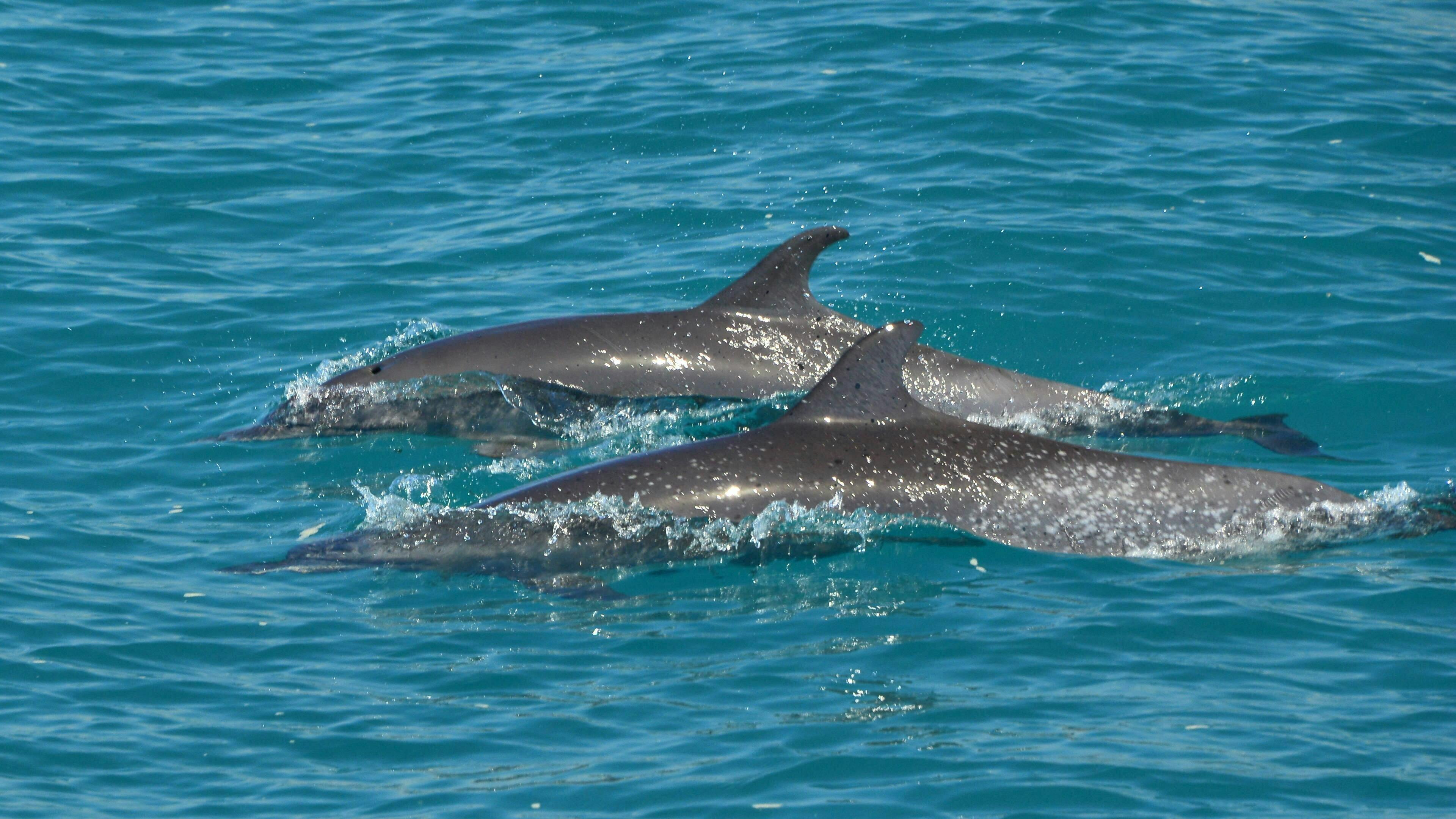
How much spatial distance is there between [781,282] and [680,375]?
1112 mm

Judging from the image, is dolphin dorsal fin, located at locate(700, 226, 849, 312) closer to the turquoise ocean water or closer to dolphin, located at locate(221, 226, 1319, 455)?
dolphin, located at locate(221, 226, 1319, 455)

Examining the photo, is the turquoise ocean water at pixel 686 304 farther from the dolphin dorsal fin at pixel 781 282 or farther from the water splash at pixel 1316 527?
the dolphin dorsal fin at pixel 781 282

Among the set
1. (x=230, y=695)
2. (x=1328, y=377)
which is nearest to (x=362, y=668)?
(x=230, y=695)

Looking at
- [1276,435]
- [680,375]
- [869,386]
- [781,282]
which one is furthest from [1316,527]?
[680,375]

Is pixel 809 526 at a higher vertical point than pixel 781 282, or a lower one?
lower

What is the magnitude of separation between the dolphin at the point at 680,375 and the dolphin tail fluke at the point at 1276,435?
0.36 meters

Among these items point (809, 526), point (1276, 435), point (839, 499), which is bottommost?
point (1276, 435)

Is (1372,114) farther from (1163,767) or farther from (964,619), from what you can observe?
(1163,767)

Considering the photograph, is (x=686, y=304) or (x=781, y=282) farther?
A: (x=686, y=304)

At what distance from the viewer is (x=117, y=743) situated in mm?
8602

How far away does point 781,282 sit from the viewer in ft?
45.6

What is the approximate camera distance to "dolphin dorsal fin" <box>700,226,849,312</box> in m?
13.4

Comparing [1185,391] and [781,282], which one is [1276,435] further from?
[781,282]

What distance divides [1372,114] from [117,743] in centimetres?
1701
